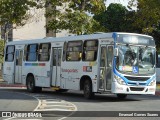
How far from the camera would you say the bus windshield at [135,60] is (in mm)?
20125

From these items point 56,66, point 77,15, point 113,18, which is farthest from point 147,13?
point 113,18

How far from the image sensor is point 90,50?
2172cm

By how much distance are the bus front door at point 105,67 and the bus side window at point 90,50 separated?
0.53 m

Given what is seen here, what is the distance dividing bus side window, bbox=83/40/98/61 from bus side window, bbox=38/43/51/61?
3836 millimetres

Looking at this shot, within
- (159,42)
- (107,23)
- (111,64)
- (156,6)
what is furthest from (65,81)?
(107,23)

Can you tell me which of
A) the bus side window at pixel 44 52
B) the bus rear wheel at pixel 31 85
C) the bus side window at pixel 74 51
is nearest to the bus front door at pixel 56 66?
the bus side window at pixel 44 52

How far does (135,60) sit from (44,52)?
700 cm

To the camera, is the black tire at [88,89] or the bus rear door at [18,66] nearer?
the black tire at [88,89]

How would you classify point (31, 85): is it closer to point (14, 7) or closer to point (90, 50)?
point (90, 50)

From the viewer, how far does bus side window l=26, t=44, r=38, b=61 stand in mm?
26750

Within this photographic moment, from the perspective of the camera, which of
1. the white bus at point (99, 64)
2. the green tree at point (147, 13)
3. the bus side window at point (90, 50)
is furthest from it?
the green tree at point (147, 13)

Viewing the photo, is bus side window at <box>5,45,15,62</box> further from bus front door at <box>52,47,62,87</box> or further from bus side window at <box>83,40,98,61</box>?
bus side window at <box>83,40,98,61</box>

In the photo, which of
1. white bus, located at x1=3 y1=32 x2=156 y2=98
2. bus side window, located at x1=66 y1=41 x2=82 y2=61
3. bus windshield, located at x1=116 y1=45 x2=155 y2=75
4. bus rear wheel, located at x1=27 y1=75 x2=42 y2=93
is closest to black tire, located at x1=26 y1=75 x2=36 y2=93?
bus rear wheel, located at x1=27 y1=75 x2=42 y2=93

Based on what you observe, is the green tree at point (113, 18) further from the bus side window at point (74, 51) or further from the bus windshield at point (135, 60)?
the bus windshield at point (135, 60)
